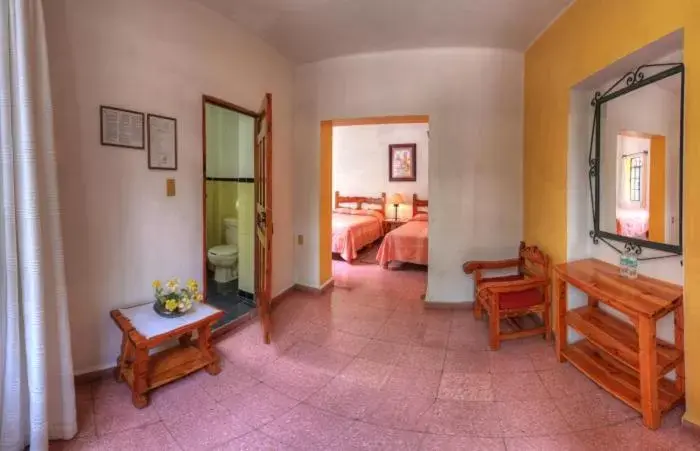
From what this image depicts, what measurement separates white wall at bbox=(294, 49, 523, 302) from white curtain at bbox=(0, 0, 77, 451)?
102 inches

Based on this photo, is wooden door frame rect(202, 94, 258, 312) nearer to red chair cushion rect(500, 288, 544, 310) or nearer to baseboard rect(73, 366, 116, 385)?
baseboard rect(73, 366, 116, 385)

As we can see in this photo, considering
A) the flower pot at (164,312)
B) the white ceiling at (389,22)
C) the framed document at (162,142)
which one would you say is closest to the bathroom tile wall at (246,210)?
the white ceiling at (389,22)

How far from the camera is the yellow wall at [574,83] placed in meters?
1.67

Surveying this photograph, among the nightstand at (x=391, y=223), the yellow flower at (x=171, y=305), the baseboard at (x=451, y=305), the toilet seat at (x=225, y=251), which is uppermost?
the nightstand at (x=391, y=223)

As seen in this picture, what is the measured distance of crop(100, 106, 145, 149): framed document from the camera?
82.2 inches

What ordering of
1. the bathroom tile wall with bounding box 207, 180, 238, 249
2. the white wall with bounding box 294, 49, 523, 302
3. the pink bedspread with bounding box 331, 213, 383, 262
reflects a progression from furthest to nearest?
the pink bedspread with bounding box 331, 213, 383, 262, the bathroom tile wall with bounding box 207, 180, 238, 249, the white wall with bounding box 294, 49, 523, 302

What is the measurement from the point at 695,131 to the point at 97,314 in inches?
130

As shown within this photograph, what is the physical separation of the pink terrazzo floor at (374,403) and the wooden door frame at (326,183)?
4.19 feet

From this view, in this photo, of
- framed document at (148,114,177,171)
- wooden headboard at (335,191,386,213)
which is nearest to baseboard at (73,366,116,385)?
framed document at (148,114,177,171)

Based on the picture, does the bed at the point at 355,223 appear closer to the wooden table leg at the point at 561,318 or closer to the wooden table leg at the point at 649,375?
the wooden table leg at the point at 561,318

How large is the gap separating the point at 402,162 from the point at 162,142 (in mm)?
5322

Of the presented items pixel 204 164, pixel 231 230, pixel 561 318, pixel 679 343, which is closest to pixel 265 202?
pixel 204 164

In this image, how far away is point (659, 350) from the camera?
196 centimetres

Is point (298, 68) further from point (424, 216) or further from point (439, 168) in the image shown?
point (424, 216)
